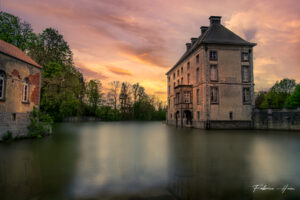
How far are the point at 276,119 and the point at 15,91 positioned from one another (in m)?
29.6

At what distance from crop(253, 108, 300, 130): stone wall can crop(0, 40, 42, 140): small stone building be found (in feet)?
90.4

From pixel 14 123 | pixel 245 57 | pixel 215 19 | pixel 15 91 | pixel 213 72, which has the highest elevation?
pixel 215 19

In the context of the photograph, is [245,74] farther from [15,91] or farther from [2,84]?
[2,84]

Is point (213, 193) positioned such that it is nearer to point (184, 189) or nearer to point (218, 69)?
point (184, 189)

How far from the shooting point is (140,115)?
222 feet

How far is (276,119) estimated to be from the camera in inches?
972

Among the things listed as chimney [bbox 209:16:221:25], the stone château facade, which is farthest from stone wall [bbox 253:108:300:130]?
chimney [bbox 209:16:221:25]

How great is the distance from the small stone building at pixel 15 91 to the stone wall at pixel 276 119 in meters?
27.6

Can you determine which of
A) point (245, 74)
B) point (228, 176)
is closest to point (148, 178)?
point (228, 176)

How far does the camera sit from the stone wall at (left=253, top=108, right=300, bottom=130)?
23.4 m

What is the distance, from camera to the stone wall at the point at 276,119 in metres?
23.4

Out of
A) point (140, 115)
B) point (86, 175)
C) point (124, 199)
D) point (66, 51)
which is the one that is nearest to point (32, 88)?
point (86, 175)

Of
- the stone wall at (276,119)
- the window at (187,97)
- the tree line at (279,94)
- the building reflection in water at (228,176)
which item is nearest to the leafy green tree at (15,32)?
the window at (187,97)

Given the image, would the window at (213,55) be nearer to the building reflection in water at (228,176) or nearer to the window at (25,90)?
the building reflection in water at (228,176)
